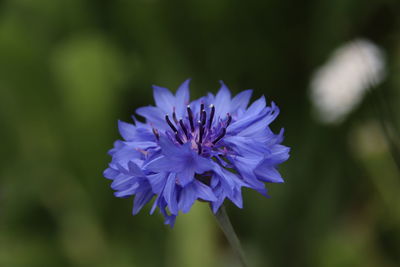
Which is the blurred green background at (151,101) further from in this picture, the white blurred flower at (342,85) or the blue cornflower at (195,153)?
the blue cornflower at (195,153)

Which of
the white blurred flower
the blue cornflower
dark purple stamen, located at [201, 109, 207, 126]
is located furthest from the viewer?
the white blurred flower

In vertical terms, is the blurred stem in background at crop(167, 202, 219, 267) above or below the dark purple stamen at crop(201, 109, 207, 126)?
below

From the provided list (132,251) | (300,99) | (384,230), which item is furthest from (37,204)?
(384,230)

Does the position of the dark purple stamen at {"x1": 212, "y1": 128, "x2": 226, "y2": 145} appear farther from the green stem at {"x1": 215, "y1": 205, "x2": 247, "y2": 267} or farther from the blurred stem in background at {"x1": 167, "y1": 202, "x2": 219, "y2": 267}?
the blurred stem in background at {"x1": 167, "y1": 202, "x2": 219, "y2": 267}

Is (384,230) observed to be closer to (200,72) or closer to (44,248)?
(200,72)

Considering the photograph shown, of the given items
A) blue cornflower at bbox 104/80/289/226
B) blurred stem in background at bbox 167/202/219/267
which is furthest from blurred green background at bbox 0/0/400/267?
blue cornflower at bbox 104/80/289/226

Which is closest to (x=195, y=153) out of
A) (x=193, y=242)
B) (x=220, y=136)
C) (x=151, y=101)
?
(x=220, y=136)
